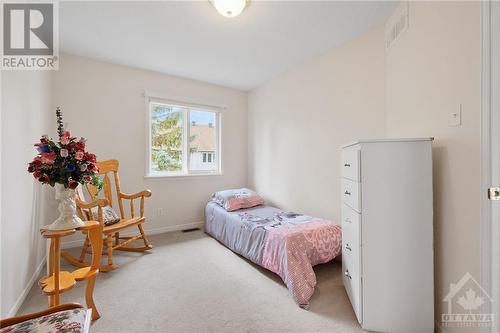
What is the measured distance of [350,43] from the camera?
2.59m

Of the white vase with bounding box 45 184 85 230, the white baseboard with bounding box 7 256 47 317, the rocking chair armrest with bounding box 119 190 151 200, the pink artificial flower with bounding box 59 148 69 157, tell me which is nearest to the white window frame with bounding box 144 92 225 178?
the rocking chair armrest with bounding box 119 190 151 200

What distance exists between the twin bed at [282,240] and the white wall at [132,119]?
0.80 meters

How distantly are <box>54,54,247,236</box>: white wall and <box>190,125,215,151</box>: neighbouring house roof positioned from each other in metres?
0.23

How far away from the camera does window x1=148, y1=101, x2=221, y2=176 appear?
363 centimetres

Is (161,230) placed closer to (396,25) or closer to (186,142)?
(186,142)

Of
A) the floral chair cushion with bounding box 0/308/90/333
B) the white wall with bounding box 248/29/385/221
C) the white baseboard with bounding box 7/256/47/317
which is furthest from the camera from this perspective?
the white wall with bounding box 248/29/385/221

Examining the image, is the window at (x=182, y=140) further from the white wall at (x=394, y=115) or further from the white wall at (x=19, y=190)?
the white wall at (x=19, y=190)

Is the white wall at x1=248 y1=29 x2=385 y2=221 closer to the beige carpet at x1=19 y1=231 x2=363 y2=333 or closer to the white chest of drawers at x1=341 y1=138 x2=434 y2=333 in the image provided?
the white chest of drawers at x1=341 y1=138 x2=434 y2=333

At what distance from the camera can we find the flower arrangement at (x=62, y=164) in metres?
1.50

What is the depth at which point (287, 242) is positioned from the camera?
6.78 ft

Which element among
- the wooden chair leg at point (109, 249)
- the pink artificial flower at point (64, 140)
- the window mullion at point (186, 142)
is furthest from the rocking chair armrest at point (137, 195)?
the pink artificial flower at point (64, 140)

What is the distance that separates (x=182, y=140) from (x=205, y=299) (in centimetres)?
265

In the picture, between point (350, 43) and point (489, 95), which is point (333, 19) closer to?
point (350, 43)

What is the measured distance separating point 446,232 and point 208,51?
300cm
